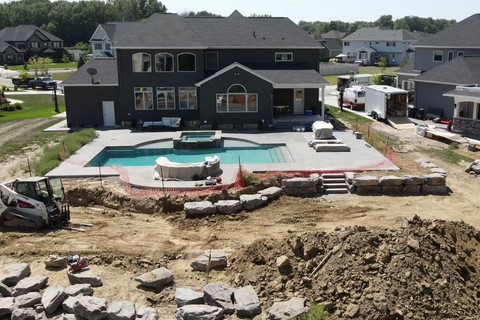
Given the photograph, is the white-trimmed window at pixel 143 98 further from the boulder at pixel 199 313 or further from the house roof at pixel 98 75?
the boulder at pixel 199 313

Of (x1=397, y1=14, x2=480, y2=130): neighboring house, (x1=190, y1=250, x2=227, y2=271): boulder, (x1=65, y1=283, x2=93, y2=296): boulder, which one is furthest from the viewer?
(x1=397, y1=14, x2=480, y2=130): neighboring house

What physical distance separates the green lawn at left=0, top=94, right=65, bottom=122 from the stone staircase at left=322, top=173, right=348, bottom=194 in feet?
90.1

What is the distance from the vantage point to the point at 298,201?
71.1 feet

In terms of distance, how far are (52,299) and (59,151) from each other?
15827 millimetres

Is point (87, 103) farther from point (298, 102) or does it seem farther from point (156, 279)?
point (156, 279)

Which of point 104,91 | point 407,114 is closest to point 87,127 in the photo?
point 104,91

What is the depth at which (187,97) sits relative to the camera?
36.8m

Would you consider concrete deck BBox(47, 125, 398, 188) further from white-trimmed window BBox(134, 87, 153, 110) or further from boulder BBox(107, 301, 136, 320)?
boulder BBox(107, 301, 136, 320)

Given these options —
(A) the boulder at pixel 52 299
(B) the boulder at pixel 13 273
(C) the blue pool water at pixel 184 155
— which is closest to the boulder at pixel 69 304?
(A) the boulder at pixel 52 299

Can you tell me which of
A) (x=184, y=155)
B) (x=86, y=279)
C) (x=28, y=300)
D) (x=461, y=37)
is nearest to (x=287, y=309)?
(x=86, y=279)

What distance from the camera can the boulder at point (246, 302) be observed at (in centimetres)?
1280

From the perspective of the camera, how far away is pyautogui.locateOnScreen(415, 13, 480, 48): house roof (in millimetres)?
43719

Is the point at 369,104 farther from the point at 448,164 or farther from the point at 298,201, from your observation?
the point at 298,201

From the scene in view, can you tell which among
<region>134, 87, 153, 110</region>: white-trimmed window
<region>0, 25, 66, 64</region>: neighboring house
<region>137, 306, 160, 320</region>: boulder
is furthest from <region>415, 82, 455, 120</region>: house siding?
<region>0, 25, 66, 64</region>: neighboring house
